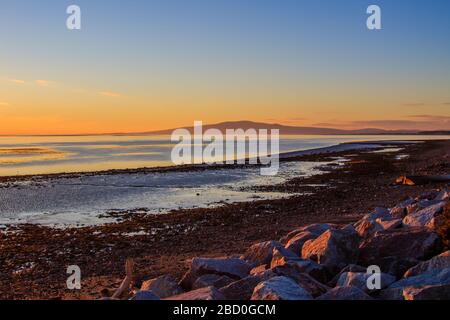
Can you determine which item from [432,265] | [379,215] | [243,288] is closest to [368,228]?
[379,215]

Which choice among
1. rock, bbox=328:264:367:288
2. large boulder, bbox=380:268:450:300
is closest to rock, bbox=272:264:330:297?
rock, bbox=328:264:367:288

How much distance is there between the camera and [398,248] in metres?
6.96

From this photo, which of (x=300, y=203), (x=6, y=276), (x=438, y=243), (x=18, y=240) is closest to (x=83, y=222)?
(x=18, y=240)

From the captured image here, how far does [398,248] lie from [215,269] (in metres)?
2.77

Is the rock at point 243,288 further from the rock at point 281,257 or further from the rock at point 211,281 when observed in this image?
the rock at point 281,257

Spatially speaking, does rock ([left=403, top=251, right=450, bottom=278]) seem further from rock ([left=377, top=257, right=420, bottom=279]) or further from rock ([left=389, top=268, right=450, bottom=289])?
rock ([left=377, top=257, right=420, bottom=279])

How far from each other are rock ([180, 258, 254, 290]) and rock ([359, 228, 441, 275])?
183 centimetres

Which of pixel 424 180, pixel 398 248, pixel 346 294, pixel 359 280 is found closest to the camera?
pixel 346 294

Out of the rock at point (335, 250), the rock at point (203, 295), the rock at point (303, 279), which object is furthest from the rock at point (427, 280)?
the rock at point (203, 295)

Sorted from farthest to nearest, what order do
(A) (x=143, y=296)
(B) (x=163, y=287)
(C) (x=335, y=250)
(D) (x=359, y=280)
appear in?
(C) (x=335, y=250) < (B) (x=163, y=287) < (D) (x=359, y=280) < (A) (x=143, y=296)

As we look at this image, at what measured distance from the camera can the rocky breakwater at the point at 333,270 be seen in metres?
4.97

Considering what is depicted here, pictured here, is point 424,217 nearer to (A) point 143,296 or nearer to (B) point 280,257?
Answer: (B) point 280,257
